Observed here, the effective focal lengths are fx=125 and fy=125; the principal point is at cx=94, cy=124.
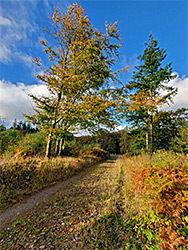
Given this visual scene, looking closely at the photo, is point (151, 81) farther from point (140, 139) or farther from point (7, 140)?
point (7, 140)

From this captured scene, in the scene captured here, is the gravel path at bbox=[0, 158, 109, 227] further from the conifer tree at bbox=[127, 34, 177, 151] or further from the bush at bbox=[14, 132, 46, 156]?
the conifer tree at bbox=[127, 34, 177, 151]

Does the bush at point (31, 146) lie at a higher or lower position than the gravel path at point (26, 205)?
higher

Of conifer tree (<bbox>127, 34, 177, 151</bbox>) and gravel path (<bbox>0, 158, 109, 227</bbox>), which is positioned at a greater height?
conifer tree (<bbox>127, 34, 177, 151</bbox>)

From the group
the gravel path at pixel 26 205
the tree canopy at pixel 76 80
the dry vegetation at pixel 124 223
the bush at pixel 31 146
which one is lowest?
the gravel path at pixel 26 205

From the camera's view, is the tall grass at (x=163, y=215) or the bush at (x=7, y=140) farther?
the bush at (x=7, y=140)

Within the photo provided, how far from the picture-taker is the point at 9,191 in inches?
169

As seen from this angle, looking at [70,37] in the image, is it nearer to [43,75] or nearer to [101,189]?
[43,75]

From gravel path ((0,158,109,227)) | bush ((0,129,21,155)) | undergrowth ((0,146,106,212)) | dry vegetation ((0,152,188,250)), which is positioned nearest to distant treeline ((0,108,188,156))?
bush ((0,129,21,155))

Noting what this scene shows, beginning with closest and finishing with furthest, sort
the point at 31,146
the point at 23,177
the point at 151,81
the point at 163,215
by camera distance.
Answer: the point at 163,215, the point at 23,177, the point at 31,146, the point at 151,81

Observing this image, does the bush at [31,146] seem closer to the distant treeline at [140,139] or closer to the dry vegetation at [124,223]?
the distant treeline at [140,139]

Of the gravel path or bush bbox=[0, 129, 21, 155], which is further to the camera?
bush bbox=[0, 129, 21, 155]

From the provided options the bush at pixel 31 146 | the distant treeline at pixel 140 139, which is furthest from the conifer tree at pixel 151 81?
the bush at pixel 31 146

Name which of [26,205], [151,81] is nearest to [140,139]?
[151,81]

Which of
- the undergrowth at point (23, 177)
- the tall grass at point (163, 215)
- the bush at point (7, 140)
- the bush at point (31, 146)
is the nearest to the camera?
the tall grass at point (163, 215)
